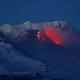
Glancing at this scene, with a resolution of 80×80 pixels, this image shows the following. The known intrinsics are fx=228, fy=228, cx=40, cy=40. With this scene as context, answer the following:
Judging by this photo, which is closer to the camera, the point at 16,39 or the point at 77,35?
the point at 16,39

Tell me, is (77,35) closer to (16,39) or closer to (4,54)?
(16,39)

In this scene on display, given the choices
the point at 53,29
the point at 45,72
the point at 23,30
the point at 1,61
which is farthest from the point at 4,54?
the point at 53,29

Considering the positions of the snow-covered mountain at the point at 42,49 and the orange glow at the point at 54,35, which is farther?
the orange glow at the point at 54,35

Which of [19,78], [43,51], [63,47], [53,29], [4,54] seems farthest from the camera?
[53,29]

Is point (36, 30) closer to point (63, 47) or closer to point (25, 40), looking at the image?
point (25, 40)

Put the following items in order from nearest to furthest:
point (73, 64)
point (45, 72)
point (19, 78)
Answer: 1. point (19, 78)
2. point (45, 72)
3. point (73, 64)

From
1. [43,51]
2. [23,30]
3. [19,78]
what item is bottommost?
[19,78]

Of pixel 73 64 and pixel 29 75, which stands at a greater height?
pixel 73 64

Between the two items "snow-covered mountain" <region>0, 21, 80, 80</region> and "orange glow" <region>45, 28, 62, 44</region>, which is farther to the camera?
"orange glow" <region>45, 28, 62, 44</region>
